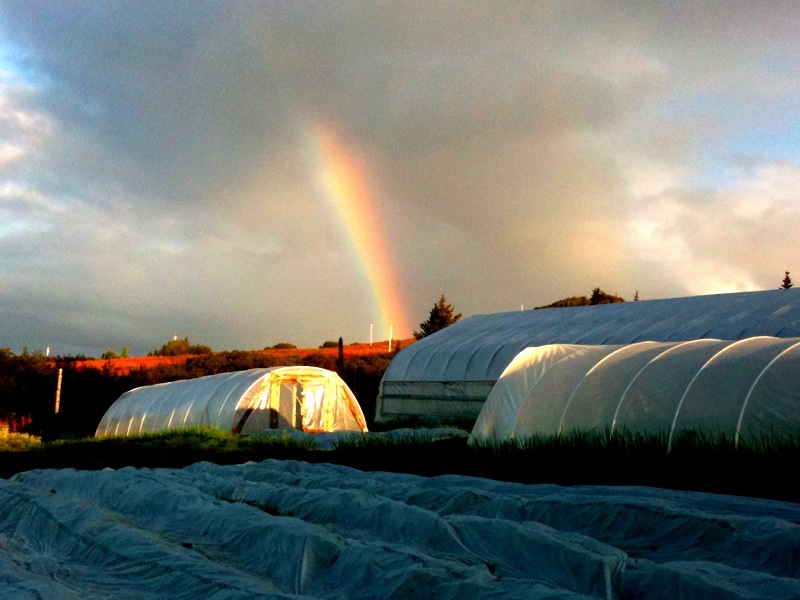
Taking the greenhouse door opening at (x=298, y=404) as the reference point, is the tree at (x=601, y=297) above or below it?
above

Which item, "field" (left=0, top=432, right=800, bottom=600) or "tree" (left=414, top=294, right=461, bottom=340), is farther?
"tree" (left=414, top=294, right=461, bottom=340)

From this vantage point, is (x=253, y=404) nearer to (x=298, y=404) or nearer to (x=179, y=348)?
(x=298, y=404)

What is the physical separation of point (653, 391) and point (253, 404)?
1076cm

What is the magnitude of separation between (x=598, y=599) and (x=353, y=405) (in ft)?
54.4

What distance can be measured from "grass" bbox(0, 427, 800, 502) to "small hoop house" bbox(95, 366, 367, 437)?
4036 mm

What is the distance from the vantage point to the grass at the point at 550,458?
6.48 meters

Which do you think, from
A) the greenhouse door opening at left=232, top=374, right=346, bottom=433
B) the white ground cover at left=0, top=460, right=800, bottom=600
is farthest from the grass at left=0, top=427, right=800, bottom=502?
the greenhouse door opening at left=232, top=374, right=346, bottom=433

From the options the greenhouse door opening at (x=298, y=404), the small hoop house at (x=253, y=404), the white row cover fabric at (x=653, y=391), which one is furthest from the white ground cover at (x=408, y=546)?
the greenhouse door opening at (x=298, y=404)

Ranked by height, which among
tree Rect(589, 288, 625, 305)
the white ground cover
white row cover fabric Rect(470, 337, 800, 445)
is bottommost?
the white ground cover

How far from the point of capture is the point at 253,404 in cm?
1773

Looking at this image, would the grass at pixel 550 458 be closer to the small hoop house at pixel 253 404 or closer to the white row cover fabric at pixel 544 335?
the small hoop house at pixel 253 404

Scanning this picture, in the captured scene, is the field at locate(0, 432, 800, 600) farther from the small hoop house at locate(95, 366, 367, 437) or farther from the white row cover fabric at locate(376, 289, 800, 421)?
the white row cover fabric at locate(376, 289, 800, 421)

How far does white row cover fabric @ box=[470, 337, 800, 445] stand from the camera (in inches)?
314

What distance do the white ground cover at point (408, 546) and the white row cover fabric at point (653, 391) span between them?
3004mm
